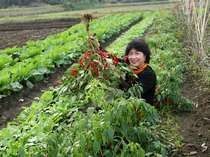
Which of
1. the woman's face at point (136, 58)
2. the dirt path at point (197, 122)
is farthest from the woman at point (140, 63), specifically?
the dirt path at point (197, 122)

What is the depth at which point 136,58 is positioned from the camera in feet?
18.5

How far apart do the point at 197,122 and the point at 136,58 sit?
173 centimetres

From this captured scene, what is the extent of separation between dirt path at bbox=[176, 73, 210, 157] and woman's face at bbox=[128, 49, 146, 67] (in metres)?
1.17

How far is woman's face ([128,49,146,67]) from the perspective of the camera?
562cm

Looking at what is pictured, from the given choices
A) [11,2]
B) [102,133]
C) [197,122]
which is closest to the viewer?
[102,133]

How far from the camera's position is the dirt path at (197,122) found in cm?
564

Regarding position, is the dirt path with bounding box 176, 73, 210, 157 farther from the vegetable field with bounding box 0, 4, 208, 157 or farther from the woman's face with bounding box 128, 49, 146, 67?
the woman's face with bounding box 128, 49, 146, 67

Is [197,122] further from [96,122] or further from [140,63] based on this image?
[96,122]

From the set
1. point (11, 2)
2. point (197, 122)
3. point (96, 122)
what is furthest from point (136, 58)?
point (11, 2)

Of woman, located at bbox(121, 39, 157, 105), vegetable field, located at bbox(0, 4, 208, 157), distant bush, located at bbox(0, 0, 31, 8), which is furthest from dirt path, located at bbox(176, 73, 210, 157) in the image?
distant bush, located at bbox(0, 0, 31, 8)

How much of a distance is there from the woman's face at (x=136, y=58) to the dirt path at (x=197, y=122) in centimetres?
117

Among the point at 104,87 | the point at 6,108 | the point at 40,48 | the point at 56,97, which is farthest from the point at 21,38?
the point at 104,87

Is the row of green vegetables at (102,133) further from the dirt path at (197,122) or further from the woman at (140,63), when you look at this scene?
the dirt path at (197,122)

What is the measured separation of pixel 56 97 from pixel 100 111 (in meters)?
2.46
